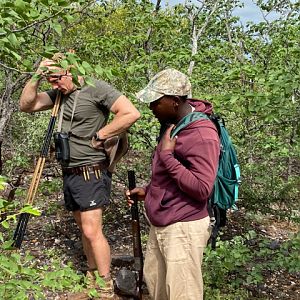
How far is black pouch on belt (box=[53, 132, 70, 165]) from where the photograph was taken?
13.6ft

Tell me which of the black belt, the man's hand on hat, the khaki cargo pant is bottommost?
the khaki cargo pant

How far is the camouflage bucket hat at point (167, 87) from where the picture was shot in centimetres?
290

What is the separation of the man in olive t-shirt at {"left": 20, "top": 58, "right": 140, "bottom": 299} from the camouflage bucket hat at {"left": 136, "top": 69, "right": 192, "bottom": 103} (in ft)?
3.80

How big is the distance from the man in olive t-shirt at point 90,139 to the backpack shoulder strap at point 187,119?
47.9 inches

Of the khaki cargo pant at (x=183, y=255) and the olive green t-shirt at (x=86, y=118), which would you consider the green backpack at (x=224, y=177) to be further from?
the olive green t-shirt at (x=86, y=118)

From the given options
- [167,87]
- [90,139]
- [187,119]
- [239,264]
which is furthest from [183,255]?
[90,139]

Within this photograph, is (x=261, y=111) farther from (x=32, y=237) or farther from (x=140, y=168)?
(x=32, y=237)

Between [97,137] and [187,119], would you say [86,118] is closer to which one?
[97,137]

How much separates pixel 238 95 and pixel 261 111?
13.1 inches

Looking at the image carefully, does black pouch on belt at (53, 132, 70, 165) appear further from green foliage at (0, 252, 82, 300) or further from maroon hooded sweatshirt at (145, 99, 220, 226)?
green foliage at (0, 252, 82, 300)

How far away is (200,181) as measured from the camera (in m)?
2.82

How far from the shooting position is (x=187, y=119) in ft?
9.62

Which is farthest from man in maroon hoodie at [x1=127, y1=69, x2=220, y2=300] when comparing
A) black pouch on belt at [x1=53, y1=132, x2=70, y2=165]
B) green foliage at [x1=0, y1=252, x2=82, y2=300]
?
black pouch on belt at [x1=53, y1=132, x2=70, y2=165]

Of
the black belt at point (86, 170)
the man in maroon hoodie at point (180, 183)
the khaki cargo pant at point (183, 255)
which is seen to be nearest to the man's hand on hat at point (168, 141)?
the man in maroon hoodie at point (180, 183)
